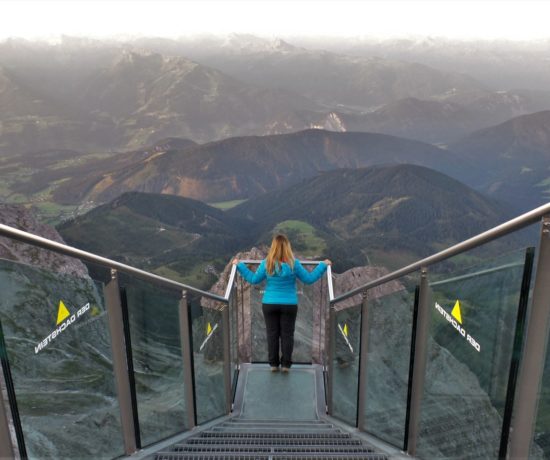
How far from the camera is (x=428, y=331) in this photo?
277 cm

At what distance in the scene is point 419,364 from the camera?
2916 mm

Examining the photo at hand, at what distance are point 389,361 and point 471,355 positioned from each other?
1.29 metres

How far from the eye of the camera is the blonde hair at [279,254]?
4863 millimetres

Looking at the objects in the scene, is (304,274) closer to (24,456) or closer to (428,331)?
(428,331)

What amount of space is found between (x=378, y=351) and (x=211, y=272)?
95333mm

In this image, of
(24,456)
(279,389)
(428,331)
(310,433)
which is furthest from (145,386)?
(279,389)

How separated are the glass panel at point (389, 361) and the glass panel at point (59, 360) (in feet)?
5.93

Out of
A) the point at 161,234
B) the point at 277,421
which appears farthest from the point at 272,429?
the point at 161,234

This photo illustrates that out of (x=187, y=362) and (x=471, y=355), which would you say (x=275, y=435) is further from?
(x=471, y=355)

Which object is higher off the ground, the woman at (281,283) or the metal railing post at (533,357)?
the metal railing post at (533,357)

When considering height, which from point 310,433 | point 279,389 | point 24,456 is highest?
point 24,456

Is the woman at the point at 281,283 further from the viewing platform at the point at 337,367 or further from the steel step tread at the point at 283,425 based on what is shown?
the steel step tread at the point at 283,425

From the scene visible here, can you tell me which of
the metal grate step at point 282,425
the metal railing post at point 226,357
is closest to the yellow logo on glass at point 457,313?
the metal grate step at point 282,425

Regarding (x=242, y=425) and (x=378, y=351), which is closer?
(x=378, y=351)
